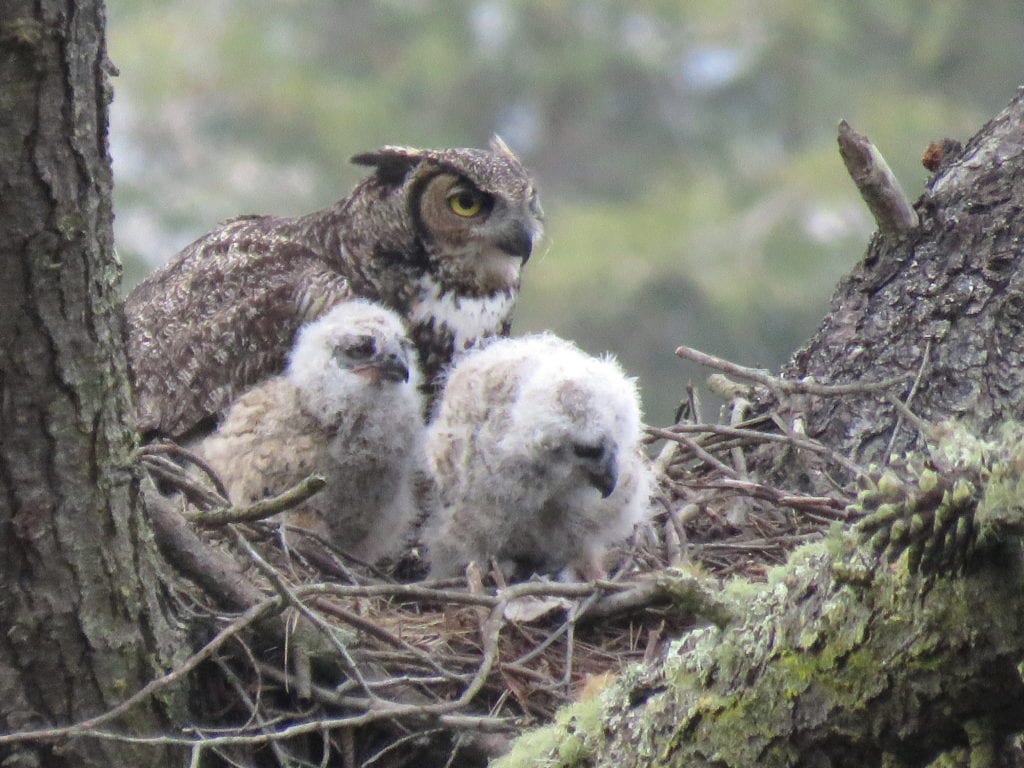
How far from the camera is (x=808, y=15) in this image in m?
21.2

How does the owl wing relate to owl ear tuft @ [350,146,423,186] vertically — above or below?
below

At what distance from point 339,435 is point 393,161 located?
100 cm

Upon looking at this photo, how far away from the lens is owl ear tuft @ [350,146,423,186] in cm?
459

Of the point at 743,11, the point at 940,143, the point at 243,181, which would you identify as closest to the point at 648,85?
the point at 743,11

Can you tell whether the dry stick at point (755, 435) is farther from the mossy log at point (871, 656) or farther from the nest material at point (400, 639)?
the mossy log at point (871, 656)

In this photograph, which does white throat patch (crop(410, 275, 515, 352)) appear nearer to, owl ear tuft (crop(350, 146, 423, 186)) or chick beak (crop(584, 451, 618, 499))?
owl ear tuft (crop(350, 146, 423, 186))

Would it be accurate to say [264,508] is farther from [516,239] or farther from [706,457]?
[516,239]

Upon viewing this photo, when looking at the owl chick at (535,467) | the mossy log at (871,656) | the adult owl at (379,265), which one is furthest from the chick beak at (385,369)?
the mossy log at (871,656)

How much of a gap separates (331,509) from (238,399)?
0.40m

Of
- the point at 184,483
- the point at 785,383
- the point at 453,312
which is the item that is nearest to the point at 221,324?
the point at 453,312

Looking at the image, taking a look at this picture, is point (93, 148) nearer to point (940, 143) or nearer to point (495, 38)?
point (940, 143)

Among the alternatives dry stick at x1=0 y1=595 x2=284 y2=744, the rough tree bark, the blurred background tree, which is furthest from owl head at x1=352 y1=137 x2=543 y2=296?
the blurred background tree

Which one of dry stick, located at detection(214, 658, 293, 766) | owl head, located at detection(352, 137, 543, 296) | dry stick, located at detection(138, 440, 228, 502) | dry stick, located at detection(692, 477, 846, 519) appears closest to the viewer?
dry stick, located at detection(214, 658, 293, 766)

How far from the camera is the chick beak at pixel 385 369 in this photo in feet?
12.9
